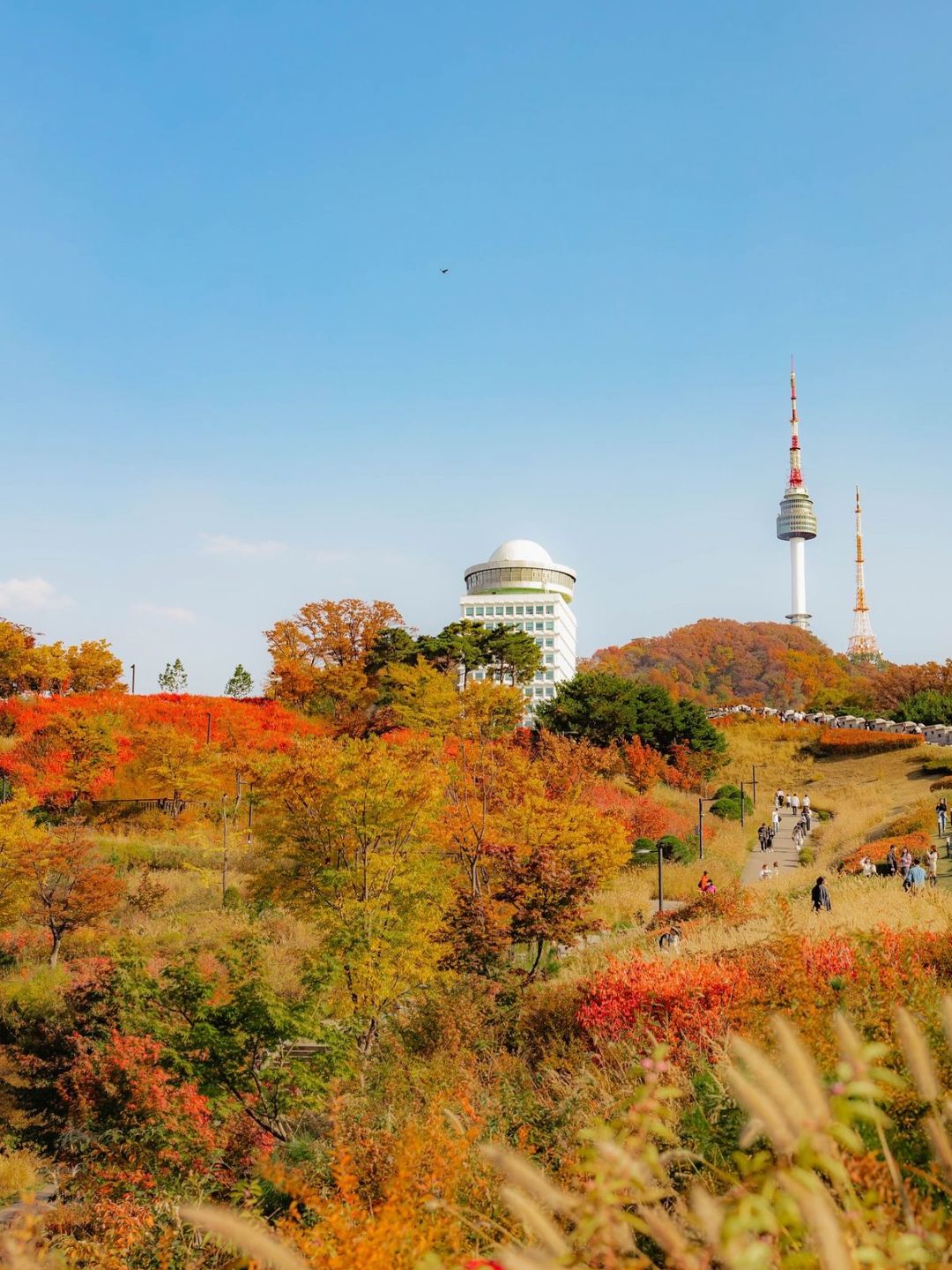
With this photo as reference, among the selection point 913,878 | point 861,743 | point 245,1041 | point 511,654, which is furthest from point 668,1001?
point 861,743

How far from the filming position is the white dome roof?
387 feet

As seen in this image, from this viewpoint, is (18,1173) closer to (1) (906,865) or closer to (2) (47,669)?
(1) (906,865)

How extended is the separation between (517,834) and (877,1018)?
21391 millimetres

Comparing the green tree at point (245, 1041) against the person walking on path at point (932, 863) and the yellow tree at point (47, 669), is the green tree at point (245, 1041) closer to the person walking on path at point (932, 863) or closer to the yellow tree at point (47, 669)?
the person walking on path at point (932, 863)

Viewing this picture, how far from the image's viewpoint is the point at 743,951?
1305 centimetres

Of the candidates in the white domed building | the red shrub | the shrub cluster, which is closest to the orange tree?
the red shrub

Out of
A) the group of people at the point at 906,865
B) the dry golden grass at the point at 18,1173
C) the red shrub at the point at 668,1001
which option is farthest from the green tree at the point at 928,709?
the dry golden grass at the point at 18,1173

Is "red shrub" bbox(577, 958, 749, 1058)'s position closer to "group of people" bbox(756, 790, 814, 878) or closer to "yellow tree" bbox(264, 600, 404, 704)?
"group of people" bbox(756, 790, 814, 878)

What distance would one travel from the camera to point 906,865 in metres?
26.8

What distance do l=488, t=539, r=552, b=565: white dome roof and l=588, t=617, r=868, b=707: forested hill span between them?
15.2 metres

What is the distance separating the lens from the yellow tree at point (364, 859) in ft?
67.5

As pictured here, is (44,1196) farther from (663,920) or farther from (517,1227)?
(663,920)

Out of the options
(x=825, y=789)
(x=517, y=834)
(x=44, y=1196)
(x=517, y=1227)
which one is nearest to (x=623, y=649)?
(x=825, y=789)

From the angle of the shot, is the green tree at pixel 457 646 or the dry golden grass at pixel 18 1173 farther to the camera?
the green tree at pixel 457 646
